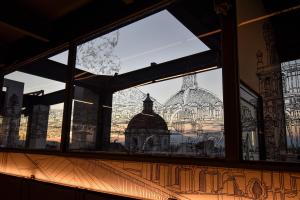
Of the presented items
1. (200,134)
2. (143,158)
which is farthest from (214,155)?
(143,158)

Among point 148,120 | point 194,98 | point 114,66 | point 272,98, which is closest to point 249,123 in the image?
point 272,98

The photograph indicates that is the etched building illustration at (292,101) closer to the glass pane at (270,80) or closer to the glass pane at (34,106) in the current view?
the glass pane at (270,80)

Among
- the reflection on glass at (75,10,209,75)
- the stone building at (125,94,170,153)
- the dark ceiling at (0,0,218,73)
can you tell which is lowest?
the stone building at (125,94,170,153)

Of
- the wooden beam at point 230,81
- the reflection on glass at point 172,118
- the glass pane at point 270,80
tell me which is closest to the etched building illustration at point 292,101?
the glass pane at point 270,80

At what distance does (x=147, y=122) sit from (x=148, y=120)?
0.8 inches

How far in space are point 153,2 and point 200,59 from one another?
2.70 feet

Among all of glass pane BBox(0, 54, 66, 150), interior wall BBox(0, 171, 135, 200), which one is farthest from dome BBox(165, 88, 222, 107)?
glass pane BBox(0, 54, 66, 150)

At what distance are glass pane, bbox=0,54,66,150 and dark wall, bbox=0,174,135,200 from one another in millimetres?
465

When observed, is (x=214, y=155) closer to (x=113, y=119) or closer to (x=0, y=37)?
(x=113, y=119)

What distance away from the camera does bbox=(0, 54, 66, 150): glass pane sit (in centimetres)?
338

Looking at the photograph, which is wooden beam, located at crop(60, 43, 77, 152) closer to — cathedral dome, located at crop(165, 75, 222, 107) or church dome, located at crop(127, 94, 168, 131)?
church dome, located at crop(127, 94, 168, 131)

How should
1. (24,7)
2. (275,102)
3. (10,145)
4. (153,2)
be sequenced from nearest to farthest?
(275,102) → (153,2) → (24,7) → (10,145)

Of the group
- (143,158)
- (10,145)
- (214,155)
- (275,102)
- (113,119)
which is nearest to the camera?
(275,102)

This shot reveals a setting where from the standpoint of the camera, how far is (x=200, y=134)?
1.97 metres
